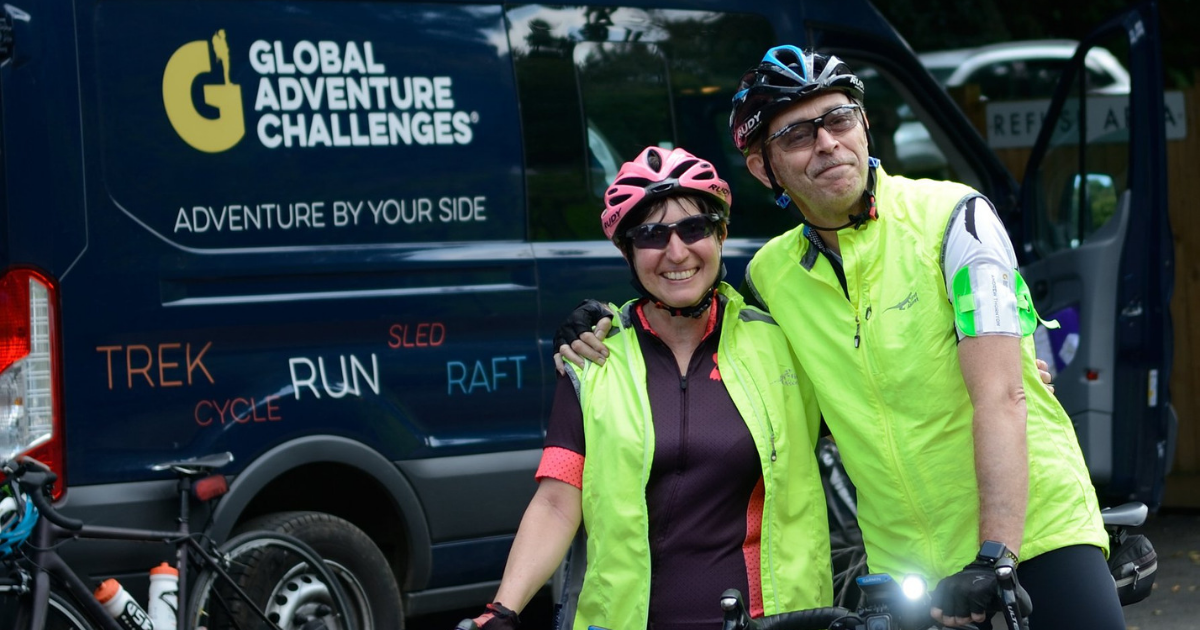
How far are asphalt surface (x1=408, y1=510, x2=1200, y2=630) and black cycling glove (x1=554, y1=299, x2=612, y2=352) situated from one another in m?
3.17

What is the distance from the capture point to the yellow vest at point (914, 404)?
306 cm

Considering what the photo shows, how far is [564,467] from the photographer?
125 inches

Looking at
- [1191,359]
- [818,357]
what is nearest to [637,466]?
[818,357]

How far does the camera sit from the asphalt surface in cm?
687

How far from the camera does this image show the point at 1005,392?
2.97 metres

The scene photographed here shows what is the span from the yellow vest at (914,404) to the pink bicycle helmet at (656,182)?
30cm

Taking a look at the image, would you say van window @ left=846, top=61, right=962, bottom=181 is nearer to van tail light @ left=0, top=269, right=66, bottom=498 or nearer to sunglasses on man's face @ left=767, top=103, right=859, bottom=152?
van tail light @ left=0, top=269, right=66, bottom=498

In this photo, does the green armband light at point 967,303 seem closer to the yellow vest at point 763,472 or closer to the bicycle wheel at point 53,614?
the yellow vest at point 763,472

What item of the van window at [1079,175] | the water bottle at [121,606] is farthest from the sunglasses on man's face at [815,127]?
→ the van window at [1079,175]

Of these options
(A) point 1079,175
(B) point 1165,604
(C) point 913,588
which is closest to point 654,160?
(C) point 913,588

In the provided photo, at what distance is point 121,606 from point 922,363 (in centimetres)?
274

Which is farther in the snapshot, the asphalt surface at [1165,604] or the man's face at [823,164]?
the asphalt surface at [1165,604]

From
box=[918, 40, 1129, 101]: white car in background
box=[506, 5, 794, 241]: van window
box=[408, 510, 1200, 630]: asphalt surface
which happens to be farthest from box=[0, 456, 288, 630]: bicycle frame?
box=[918, 40, 1129, 101]: white car in background

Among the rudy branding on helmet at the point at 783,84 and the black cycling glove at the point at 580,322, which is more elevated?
the rudy branding on helmet at the point at 783,84
